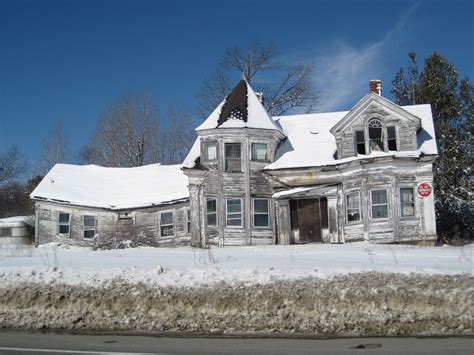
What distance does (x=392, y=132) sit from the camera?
81.7 ft

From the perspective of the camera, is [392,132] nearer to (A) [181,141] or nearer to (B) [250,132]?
(B) [250,132]

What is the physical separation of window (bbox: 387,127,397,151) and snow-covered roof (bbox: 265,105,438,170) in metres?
0.80

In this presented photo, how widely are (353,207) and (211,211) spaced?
6550 millimetres

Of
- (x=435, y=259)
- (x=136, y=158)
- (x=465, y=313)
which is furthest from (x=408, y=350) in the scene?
(x=136, y=158)

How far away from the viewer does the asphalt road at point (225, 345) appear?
796 centimetres

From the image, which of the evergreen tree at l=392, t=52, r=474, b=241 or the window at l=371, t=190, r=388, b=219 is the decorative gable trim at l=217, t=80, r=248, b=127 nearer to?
the window at l=371, t=190, r=388, b=219

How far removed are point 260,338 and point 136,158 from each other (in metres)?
41.0

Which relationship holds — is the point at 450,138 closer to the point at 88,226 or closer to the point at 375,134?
the point at 375,134

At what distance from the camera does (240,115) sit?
26.8 m

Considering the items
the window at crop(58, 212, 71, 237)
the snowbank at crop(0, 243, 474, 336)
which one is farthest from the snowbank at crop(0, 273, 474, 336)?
the window at crop(58, 212, 71, 237)

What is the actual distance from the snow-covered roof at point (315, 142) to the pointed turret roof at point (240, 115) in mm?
1338

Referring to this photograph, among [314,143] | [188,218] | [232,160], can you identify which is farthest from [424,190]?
[188,218]

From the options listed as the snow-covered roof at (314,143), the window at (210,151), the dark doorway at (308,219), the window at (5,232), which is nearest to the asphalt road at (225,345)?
the snow-covered roof at (314,143)

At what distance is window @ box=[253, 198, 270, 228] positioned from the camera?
1010 inches
